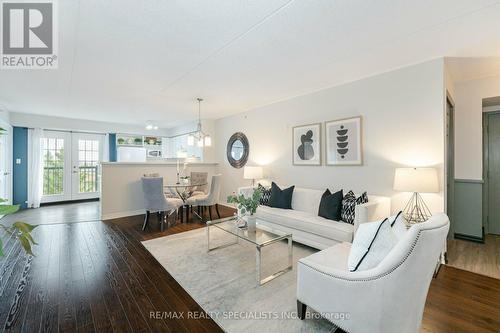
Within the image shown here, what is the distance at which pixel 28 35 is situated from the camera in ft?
7.61

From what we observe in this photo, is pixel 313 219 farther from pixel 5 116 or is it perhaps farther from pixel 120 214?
pixel 5 116

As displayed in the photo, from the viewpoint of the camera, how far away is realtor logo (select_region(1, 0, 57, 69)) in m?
1.93

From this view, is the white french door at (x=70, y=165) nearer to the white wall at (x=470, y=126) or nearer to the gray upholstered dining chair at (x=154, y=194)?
the gray upholstered dining chair at (x=154, y=194)

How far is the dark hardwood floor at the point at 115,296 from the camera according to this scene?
1801mm

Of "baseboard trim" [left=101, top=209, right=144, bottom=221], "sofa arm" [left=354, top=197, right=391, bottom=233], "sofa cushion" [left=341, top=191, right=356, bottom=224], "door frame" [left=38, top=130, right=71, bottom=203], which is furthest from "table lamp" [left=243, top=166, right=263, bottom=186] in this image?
"door frame" [left=38, top=130, right=71, bottom=203]

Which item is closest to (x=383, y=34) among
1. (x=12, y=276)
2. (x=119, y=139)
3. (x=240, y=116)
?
(x=240, y=116)

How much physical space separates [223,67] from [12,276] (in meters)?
3.36

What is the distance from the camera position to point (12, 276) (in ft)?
8.07

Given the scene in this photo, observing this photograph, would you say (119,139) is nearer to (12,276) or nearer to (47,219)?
(47,219)

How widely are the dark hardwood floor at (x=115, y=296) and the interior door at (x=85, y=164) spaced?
3993 millimetres

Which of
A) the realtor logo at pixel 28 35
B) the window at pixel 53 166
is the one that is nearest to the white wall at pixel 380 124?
the realtor logo at pixel 28 35

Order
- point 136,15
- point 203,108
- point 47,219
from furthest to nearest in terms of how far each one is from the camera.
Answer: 1. point 203,108
2. point 47,219
3. point 136,15

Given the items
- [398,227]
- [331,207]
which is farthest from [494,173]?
[398,227]

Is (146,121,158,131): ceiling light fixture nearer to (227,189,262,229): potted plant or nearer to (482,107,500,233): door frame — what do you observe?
(227,189,262,229): potted plant
